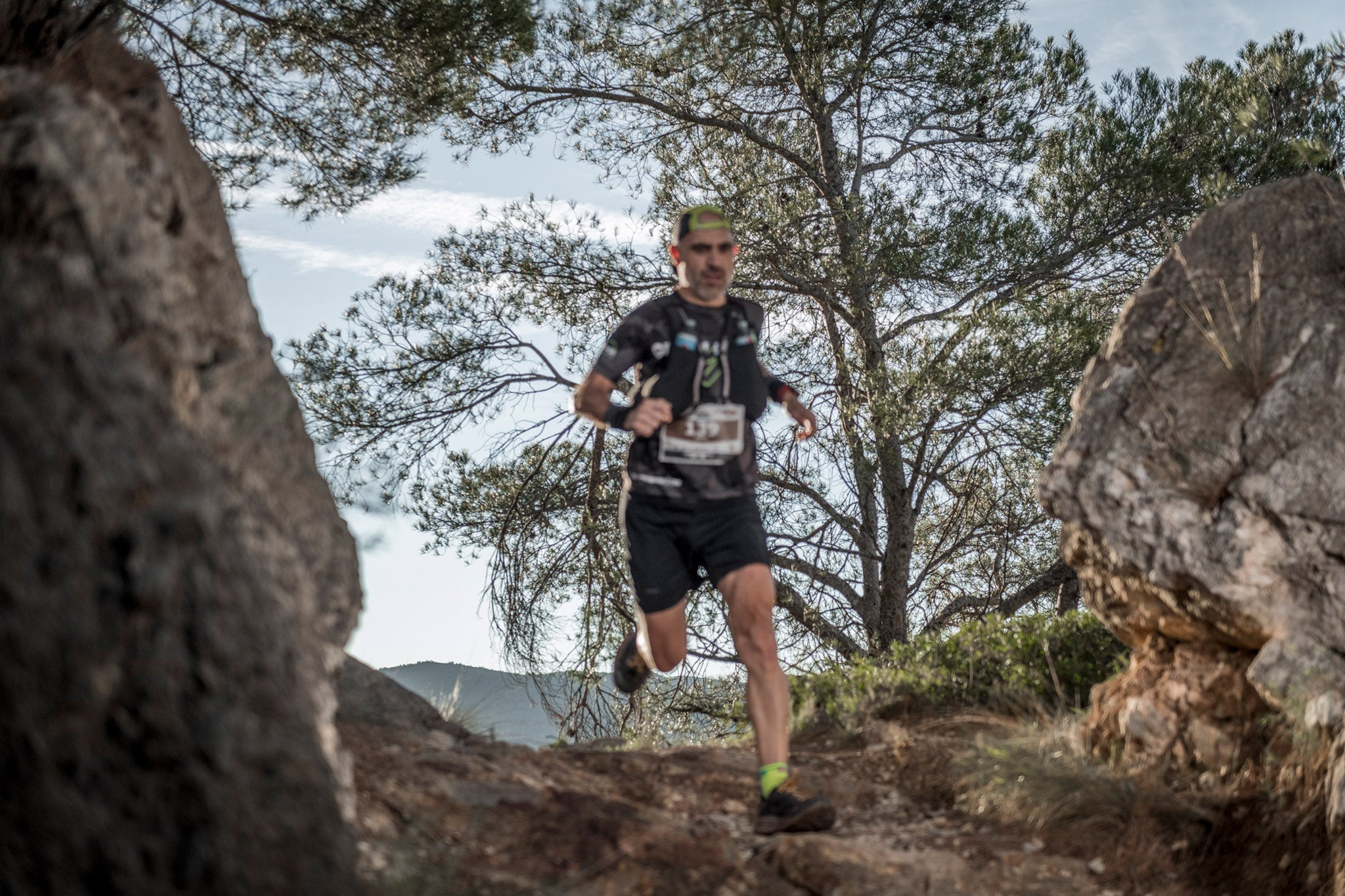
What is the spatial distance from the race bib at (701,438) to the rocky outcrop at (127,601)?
1891 millimetres

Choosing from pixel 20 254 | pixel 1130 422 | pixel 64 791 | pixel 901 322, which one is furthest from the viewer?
pixel 901 322

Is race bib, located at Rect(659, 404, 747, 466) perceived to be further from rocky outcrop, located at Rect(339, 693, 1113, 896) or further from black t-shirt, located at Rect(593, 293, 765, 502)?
rocky outcrop, located at Rect(339, 693, 1113, 896)

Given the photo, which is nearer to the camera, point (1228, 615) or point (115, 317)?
point (115, 317)

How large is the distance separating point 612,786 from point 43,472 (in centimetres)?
269

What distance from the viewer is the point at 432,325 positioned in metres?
10.0

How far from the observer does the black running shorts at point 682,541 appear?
4.34 meters

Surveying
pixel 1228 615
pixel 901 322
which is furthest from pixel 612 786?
pixel 901 322

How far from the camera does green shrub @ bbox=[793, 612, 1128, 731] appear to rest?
5902 millimetres

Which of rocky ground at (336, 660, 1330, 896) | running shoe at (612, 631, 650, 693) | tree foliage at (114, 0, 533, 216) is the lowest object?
rocky ground at (336, 660, 1330, 896)

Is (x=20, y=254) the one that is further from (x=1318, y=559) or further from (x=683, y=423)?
(x=1318, y=559)

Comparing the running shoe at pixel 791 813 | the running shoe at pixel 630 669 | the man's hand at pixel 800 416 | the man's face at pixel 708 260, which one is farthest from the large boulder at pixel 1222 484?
the running shoe at pixel 630 669

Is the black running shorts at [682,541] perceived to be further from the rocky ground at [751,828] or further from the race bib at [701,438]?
the rocky ground at [751,828]

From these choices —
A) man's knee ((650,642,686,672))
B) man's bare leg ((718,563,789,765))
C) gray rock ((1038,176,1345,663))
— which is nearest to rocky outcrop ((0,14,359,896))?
man's bare leg ((718,563,789,765))

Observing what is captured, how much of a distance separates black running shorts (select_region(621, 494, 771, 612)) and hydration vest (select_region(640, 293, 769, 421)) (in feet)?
1.33
